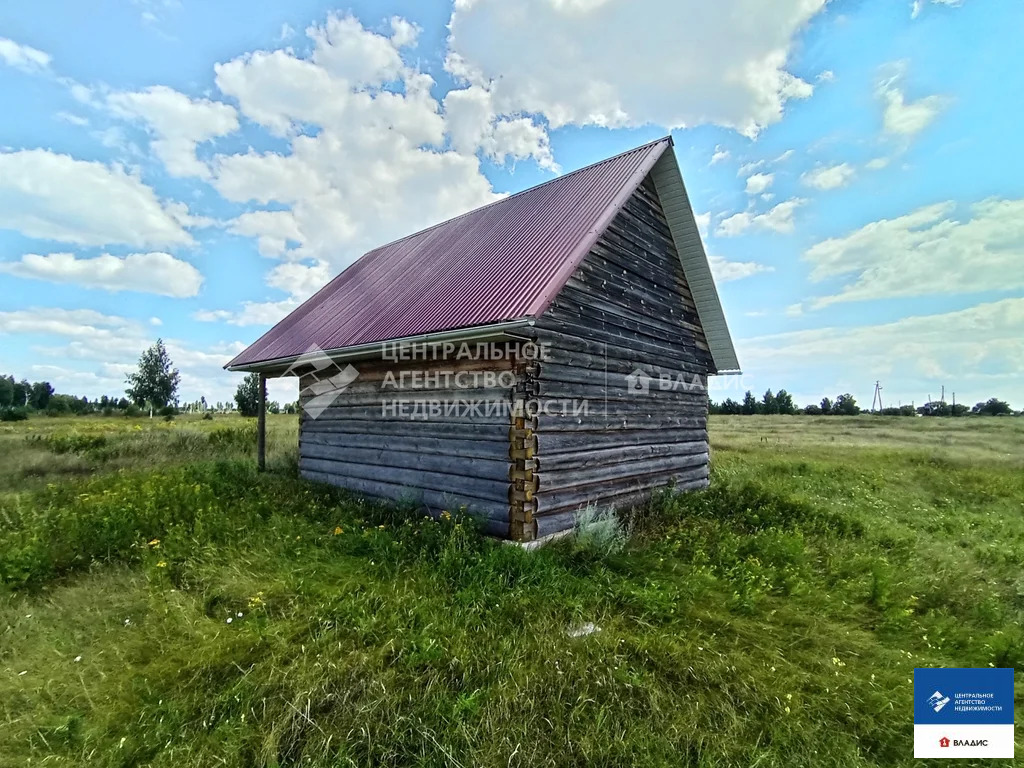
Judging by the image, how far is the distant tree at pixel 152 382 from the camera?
1371 inches

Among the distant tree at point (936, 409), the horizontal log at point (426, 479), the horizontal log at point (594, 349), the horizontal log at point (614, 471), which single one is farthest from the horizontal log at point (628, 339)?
the distant tree at point (936, 409)

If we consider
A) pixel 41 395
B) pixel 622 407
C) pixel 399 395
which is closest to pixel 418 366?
pixel 399 395

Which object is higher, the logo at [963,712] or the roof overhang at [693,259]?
the roof overhang at [693,259]

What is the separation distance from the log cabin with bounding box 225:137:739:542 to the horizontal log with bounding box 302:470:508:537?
2 cm

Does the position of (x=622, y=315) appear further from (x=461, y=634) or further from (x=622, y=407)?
(x=461, y=634)

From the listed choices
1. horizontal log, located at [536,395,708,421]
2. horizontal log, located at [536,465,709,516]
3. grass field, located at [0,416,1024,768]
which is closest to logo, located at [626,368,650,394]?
horizontal log, located at [536,395,708,421]

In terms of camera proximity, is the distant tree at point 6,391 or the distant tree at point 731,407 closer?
the distant tree at point 6,391

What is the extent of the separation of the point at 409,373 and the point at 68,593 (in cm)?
460

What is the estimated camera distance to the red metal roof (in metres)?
6.34

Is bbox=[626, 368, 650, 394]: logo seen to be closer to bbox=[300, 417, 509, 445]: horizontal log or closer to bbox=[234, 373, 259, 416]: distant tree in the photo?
bbox=[300, 417, 509, 445]: horizontal log

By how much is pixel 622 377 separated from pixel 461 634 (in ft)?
16.3

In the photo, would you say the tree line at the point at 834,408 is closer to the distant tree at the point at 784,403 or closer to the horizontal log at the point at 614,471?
the distant tree at the point at 784,403

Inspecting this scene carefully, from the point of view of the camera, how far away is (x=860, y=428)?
33688 millimetres

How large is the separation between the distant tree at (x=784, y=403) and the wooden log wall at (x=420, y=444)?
54.1 m
